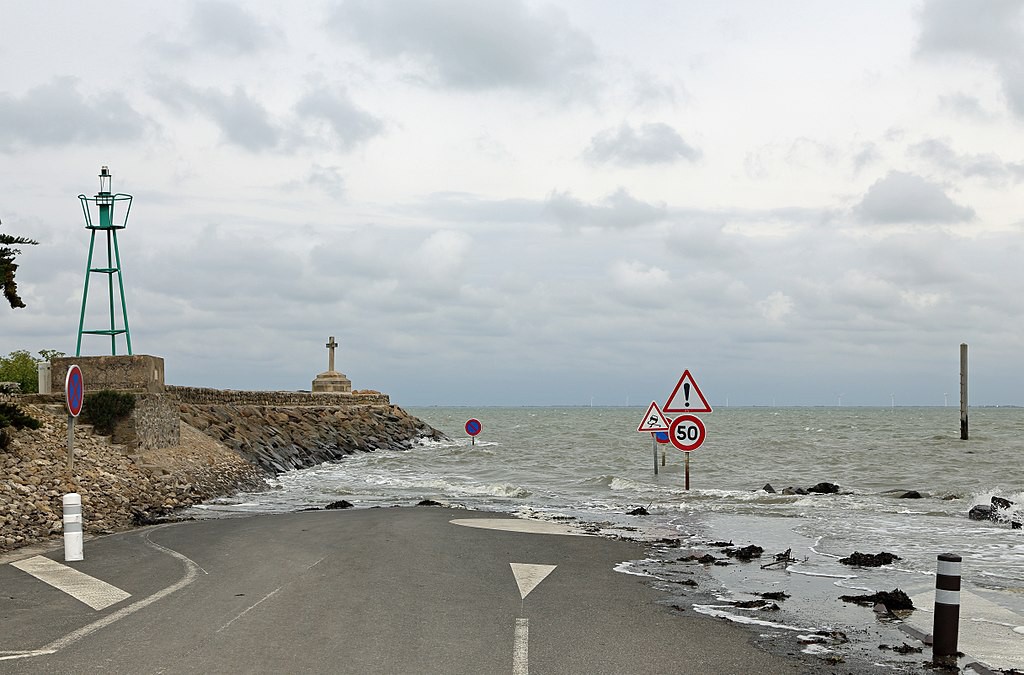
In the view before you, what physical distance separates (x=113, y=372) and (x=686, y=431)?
46.9 ft

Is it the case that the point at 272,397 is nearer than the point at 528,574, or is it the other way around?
the point at 528,574

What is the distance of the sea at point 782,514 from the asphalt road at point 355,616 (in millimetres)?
1008

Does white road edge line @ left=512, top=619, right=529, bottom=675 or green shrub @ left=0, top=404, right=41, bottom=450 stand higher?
green shrub @ left=0, top=404, right=41, bottom=450

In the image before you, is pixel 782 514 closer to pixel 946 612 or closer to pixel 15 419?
pixel 946 612

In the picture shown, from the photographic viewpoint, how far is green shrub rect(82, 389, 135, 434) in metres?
22.5

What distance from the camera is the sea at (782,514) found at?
10.0 m

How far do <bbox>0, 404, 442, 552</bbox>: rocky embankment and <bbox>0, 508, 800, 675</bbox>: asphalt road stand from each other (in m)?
2.07

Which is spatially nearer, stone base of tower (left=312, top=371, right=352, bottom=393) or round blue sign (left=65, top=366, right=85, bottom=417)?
round blue sign (left=65, top=366, right=85, bottom=417)

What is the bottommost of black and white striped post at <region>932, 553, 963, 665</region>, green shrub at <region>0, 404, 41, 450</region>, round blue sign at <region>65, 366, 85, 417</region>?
black and white striped post at <region>932, 553, 963, 665</region>

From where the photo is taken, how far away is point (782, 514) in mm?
21594

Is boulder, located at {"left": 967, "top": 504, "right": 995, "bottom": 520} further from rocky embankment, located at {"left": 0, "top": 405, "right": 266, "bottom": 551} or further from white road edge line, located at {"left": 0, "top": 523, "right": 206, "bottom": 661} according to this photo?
rocky embankment, located at {"left": 0, "top": 405, "right": 266, "bottom": 551}

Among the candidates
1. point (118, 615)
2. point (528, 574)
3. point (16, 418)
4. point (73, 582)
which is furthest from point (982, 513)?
point (16, 418)

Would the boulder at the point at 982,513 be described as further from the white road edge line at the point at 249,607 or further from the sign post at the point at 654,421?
the white road edge line at the point at 249,607

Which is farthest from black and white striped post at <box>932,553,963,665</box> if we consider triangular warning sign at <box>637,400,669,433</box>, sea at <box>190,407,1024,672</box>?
triangular warning sign at <box>637,400,669,433</box>
